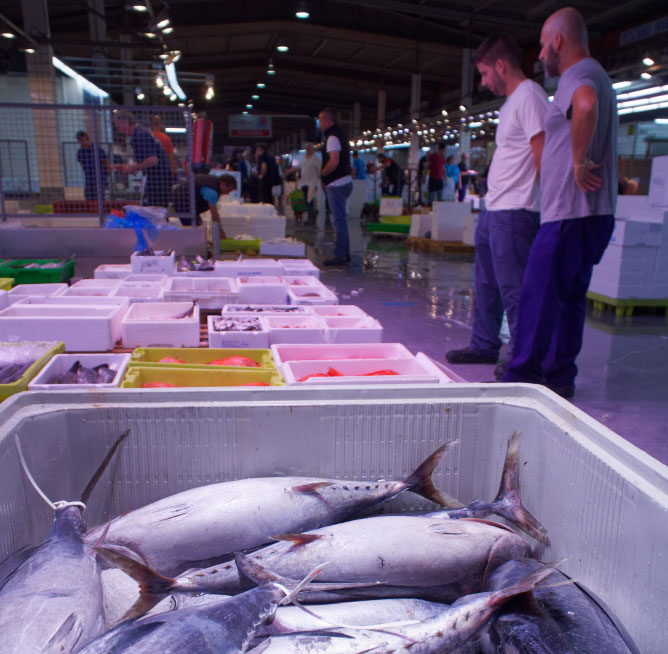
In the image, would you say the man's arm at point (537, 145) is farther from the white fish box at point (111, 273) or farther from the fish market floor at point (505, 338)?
the white fish box at point (111, 273)

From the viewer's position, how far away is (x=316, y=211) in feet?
65.9

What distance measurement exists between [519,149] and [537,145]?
0.57 feet

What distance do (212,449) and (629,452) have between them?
36.6 inches

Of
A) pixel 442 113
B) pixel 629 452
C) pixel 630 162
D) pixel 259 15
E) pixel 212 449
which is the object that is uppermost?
pixel 259 15

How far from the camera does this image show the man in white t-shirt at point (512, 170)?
380 centimetres

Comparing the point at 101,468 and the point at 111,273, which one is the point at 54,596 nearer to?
the point at 101,468

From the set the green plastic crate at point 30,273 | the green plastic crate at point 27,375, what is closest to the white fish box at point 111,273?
the green plastic crate at point 30,273

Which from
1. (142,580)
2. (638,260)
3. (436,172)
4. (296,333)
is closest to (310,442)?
(142,580)

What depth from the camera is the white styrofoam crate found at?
111 inches

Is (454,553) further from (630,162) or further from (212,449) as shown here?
(630,162)

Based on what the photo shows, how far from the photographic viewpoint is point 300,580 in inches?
47.0

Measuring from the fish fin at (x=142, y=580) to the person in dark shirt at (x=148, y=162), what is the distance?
5674mm

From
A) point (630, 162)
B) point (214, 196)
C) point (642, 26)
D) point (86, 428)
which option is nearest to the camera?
point (86, 428)

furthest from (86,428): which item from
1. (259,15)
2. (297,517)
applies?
(259,15)
